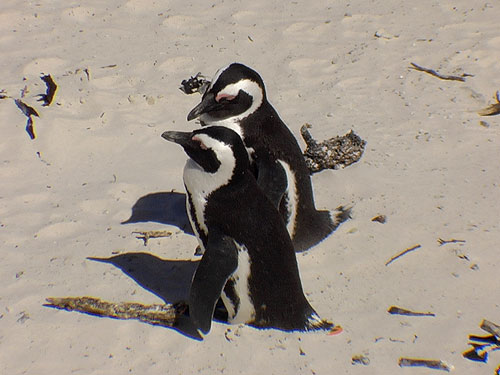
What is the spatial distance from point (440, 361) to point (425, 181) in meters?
1.43

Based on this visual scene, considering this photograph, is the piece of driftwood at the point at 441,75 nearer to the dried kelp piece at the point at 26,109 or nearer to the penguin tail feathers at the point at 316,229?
the penguin tail feathers at the point at 316,229

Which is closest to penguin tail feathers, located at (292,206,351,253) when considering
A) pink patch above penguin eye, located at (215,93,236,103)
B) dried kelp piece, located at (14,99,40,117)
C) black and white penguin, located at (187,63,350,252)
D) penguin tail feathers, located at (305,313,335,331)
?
black and white penguin, located at (187,63,350,252)

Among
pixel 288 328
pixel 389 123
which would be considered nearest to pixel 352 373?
pixel 288 328

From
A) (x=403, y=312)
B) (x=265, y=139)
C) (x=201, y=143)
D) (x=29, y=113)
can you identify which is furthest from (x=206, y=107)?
(x=29, y=113)

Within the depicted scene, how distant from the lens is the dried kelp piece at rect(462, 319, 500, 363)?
2.47 m

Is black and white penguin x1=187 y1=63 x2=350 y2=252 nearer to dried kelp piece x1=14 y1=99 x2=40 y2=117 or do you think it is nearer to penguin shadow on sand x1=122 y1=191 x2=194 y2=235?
penguin shadow on sand x1=122 y1=191 x2=194 y2=235

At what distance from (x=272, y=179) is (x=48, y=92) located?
2.14 m

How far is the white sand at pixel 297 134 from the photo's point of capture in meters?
2.56

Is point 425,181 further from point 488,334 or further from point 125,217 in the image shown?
point 125,217

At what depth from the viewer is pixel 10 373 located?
240cm

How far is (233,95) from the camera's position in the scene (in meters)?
3.15

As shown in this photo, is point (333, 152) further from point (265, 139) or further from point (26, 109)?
point (26, 109)

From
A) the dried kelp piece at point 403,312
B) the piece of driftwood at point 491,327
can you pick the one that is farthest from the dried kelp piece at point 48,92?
the piece of driftwood at point 491,327

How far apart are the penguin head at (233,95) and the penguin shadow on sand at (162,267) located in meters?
0.59
